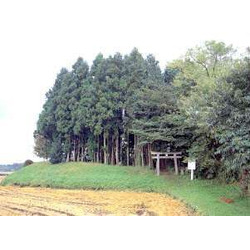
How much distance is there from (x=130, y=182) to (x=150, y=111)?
108 centimetres

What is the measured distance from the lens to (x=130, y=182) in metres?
5.00

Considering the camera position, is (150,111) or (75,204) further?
(150,111)

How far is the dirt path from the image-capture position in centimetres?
414

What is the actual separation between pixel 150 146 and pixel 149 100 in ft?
1.96

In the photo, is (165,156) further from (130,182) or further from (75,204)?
(75,204)

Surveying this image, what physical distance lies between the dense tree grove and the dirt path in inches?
16.0

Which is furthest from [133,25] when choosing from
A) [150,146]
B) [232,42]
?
[150,146]

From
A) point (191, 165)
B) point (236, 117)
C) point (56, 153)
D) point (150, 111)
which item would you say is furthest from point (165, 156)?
point (56, 153)

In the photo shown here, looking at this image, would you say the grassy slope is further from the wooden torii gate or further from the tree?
the tree

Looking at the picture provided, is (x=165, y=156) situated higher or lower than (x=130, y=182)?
higher

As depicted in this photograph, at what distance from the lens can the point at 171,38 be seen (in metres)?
4.68

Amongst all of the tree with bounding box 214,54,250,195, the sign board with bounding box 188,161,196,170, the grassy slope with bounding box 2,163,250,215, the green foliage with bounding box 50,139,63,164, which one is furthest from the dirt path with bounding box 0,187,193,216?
the sign board with bounding box 188,161,196,170

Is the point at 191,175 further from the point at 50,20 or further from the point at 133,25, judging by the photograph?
the point at 50,20

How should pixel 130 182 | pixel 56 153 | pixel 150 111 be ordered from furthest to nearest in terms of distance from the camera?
pixel 150 111, pixel 130 182, pixel 56 153
